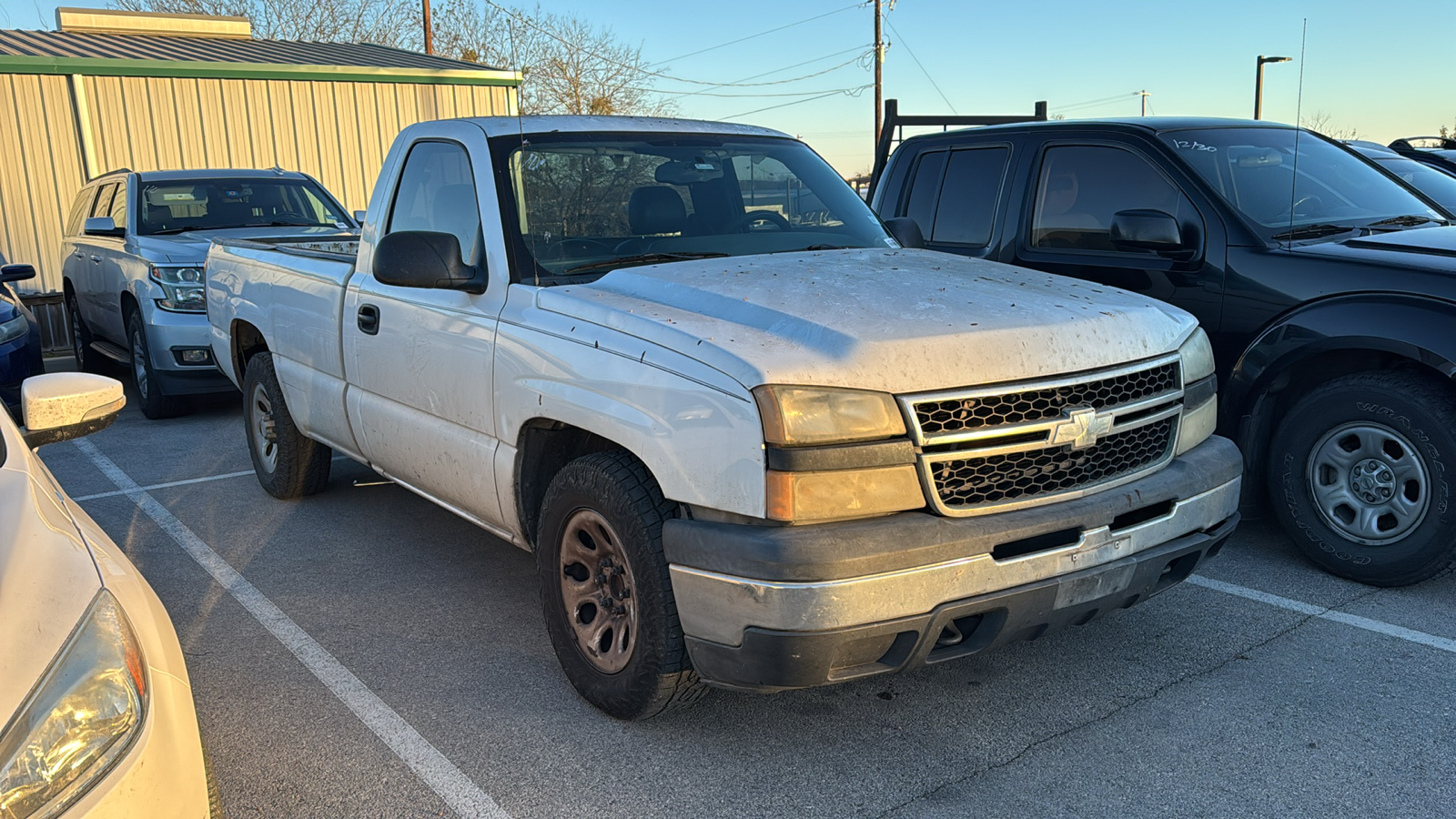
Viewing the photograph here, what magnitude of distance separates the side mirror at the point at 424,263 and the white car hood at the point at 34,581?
1547 mm

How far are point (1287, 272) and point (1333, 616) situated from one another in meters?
1.47

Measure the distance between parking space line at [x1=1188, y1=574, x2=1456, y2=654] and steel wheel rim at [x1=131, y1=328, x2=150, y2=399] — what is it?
773 cm

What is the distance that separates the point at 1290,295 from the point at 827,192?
200 centimetres

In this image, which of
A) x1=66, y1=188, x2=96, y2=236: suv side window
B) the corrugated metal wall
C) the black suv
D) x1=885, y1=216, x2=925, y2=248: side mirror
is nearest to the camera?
the black suv

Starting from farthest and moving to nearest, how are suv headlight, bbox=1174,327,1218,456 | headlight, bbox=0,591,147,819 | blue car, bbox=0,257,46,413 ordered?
1. blue car, bbox=0,257,46,413
2. suv headlight, bbox=1174,327,1218,456
3. headlight, bbox=0,591,147,819

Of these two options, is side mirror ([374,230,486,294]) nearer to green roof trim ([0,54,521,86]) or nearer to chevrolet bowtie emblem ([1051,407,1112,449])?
chevrolet bowtie emblem ([1051,407,1112,449])

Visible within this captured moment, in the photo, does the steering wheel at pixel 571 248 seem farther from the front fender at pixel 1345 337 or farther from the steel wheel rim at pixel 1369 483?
the steel wheel rim at pixel 1369 483

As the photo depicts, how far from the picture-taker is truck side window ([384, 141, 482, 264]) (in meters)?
4.24

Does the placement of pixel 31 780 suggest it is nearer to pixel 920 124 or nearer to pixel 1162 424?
pixel 1162 424

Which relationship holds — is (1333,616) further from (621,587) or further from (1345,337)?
(621,587)

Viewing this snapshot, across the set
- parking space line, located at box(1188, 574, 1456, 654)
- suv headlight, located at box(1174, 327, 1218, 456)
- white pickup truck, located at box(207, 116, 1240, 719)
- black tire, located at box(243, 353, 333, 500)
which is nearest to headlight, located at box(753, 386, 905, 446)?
white pickup truck, located at box(207, 116, 1240, 719)

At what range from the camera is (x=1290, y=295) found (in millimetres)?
4754

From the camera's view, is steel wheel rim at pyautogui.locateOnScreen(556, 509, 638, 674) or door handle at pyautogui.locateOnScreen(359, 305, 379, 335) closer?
steel wheel rim at pyautogui.locateOnScreen(556, 509, 638, 674)

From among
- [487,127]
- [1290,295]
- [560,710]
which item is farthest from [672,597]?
[1290,295]
